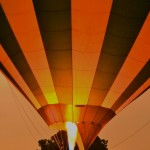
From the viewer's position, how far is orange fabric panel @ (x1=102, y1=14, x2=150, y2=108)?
580 centimetres

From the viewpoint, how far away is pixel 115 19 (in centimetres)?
549

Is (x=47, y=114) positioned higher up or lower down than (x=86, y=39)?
lower down

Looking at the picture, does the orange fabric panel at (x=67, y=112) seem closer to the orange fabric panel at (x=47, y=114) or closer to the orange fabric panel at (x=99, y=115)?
the orange fabric panel at (x=47, y=114)

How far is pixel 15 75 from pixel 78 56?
1.47 metres

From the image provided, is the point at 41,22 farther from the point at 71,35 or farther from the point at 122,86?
the point at 122,86

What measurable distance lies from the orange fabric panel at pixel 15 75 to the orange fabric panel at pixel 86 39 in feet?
3.33

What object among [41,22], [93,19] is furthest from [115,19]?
[41,22]

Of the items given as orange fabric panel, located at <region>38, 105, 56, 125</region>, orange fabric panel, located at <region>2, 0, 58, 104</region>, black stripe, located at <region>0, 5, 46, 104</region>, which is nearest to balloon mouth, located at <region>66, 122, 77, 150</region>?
orange fabric panel, located at <region>38, 105, 56, 125</region>

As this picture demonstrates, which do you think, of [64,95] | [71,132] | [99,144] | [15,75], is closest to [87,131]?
[71,132]

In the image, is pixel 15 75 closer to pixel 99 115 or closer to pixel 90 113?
pixel 90 113

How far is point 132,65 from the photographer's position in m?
6.49

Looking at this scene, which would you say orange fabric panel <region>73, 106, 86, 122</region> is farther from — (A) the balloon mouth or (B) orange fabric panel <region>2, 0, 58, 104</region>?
(B) orange fabric panel <region>2, 0, 58, 104</region>

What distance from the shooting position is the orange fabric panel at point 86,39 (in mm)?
5262

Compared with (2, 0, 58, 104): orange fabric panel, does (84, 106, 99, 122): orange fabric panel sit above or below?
below
